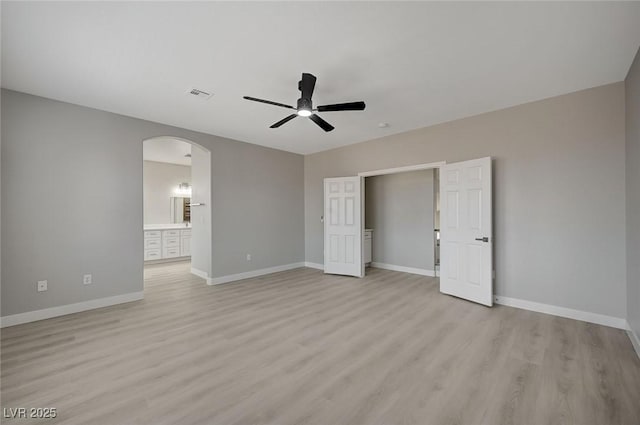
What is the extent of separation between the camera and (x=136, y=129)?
169 inches

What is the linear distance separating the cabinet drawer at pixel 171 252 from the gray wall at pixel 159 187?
1286 millimetres

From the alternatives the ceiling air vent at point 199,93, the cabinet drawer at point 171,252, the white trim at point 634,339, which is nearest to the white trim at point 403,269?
the white trim at point 634,339

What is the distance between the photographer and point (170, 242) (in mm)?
7477

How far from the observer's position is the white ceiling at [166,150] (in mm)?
5914

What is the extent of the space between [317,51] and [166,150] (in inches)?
218

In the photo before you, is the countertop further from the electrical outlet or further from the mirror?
the electrical outlet

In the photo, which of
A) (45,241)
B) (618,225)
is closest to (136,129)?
(45,241)

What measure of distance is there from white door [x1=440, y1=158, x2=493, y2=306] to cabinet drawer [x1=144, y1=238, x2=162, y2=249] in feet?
22.4

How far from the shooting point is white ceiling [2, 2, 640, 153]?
206 centimetres

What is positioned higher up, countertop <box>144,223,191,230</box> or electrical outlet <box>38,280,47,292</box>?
countertop <box>144,223,191,230</box>

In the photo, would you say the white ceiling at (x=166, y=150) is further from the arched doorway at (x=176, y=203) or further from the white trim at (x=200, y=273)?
the white trim at (x=200, y=273)

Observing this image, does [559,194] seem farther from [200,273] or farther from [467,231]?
[200,273]

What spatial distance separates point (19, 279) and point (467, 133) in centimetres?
637

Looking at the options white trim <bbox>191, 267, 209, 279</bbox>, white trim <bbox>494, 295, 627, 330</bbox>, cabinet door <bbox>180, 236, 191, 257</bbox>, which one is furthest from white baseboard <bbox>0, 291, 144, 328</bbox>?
white trim <bbox>494, 295, 627, 330</bbox>
